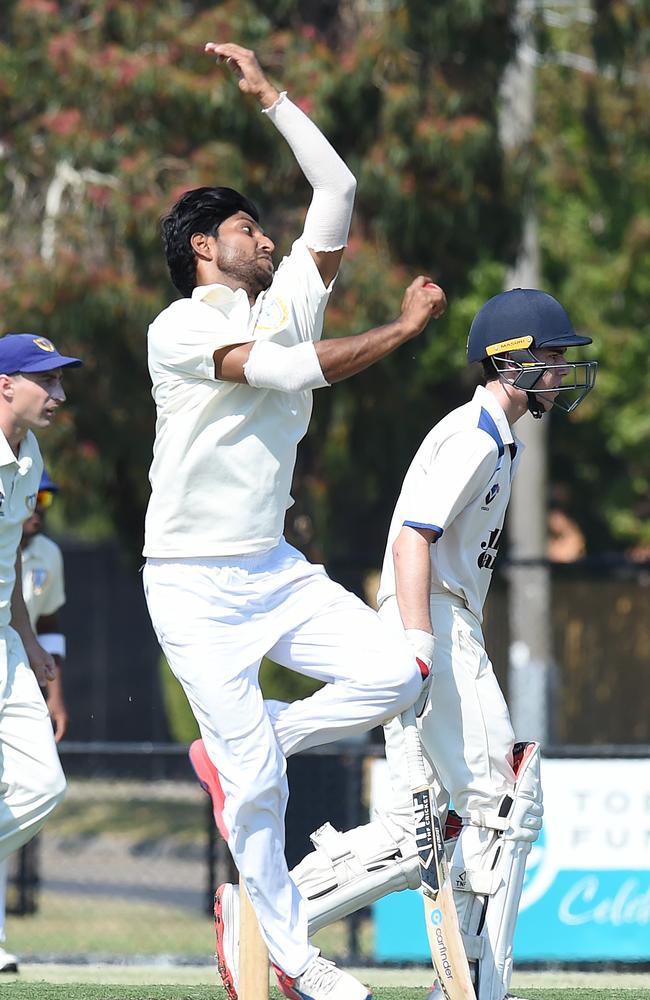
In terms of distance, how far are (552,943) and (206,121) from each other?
625 centimetres

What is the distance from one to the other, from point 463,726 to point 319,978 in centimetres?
87

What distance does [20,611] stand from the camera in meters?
6.16

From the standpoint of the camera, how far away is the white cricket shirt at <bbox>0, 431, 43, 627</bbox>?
588cm

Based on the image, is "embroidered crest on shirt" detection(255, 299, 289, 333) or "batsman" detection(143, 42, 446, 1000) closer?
"batsman" detection(143, 42, 446, 1000)

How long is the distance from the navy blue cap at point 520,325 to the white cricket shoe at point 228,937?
1865 mm

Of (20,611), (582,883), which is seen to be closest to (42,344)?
(20,611)

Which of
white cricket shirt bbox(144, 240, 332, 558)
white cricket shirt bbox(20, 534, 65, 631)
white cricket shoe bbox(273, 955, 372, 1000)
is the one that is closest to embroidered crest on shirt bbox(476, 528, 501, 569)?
white cricket shirt bbox(144, 240, 332, 558)

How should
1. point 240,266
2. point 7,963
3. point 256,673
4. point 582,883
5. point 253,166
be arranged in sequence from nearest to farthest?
point 256,673, point 240,266, point 7,963, point 582,883, point 253,166

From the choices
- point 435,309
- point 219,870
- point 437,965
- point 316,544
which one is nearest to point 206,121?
point 316,544

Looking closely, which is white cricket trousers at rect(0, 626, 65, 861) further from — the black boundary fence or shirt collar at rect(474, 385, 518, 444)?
the black boundary fence

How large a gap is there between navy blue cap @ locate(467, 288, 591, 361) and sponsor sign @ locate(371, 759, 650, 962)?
3.53 meters

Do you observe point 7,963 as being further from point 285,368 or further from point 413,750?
point 285,368

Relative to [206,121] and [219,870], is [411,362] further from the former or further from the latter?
[219,870]

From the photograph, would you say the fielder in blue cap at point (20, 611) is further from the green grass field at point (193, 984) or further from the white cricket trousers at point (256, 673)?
the white cricket trousers at point (256, 673)
